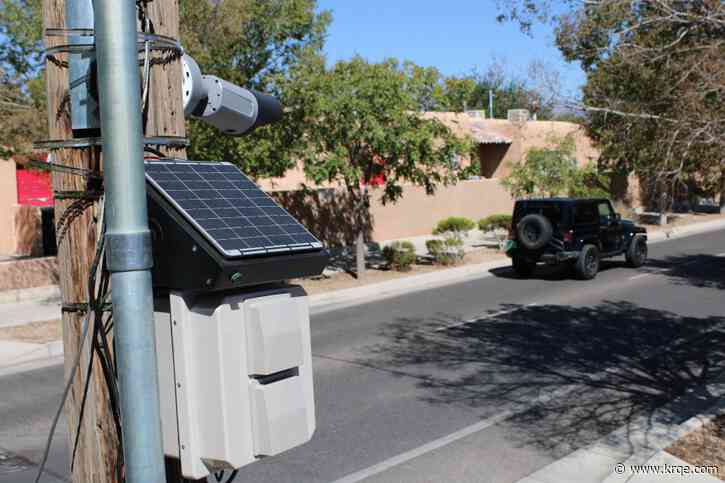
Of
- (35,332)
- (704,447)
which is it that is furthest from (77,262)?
(35,332)

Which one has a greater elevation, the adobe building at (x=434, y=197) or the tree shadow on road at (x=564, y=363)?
the adobe building at (x=434, y=197)

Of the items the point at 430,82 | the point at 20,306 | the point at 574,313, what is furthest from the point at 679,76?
the point at 20,306

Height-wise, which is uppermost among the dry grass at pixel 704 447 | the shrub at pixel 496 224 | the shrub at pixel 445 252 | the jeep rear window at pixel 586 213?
the jeep rear window at pixel 586 213

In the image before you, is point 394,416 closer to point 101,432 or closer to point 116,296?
point 101,432

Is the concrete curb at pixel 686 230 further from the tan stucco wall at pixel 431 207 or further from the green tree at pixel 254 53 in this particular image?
the green tree at pixel 254 53

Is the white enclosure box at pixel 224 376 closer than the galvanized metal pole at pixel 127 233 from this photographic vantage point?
No

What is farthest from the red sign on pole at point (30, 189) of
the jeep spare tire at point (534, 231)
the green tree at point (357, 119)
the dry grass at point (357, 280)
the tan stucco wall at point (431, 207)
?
the jeep spare tire at point (534, 231)

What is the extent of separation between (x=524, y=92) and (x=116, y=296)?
357 inches

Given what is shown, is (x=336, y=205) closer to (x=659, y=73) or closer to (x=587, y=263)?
(x=587, y=263)

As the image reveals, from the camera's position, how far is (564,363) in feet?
35.6

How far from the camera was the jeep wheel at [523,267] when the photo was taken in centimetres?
1934

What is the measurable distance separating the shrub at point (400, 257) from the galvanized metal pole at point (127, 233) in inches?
722

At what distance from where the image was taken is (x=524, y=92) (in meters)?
10.8

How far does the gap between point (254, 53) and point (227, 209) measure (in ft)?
54.9
